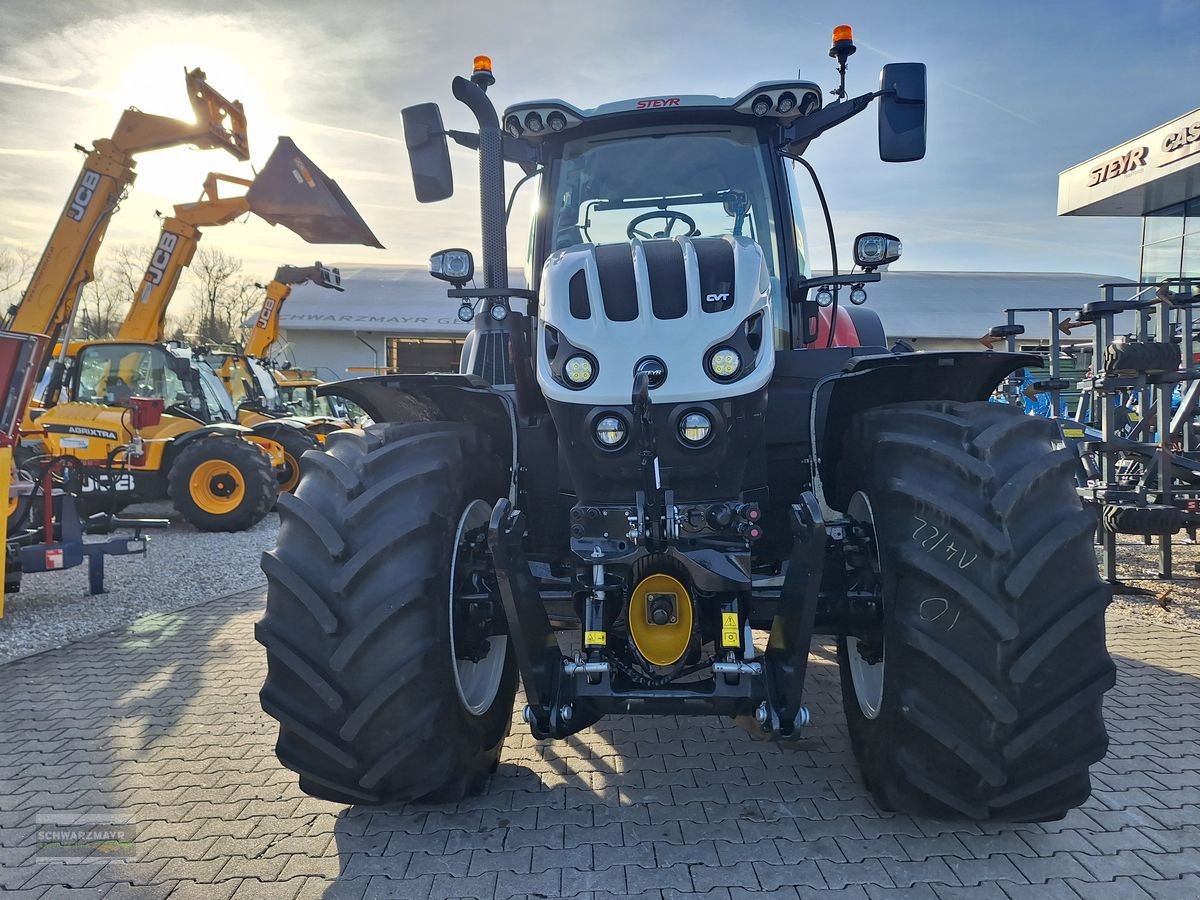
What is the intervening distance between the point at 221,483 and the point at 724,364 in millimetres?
8689

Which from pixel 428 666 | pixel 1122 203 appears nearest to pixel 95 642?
pixel 428 666

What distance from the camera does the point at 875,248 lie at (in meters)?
3.46

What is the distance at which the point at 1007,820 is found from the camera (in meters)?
2.51

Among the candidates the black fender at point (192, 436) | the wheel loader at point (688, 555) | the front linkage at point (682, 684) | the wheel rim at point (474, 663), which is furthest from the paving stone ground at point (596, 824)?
the black fender at point (192, 436)

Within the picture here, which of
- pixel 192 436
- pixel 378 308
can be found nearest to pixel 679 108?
pixel 192 436

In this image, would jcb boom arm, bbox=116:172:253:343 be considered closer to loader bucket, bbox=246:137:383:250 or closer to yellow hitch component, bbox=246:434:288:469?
loader bucket, bbox=246:137:383:250

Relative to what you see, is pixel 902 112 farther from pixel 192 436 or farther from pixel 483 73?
pixel 192 436

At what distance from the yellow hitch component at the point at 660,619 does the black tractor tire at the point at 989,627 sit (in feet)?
2.00

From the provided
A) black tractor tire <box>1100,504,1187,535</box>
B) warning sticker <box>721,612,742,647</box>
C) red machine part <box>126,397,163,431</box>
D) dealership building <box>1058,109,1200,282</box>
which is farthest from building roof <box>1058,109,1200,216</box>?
warning sticker <box>721,612,742,647</box>

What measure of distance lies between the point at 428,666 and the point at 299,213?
27.7ft

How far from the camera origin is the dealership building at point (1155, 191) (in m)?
18.7

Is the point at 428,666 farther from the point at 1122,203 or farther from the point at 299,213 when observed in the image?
the point at 1122,203

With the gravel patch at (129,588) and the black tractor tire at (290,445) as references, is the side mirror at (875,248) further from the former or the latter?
the black tractor tire at (290,445)

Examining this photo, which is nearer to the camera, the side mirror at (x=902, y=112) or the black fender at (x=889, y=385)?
the black fender at (x=889, y=385)
